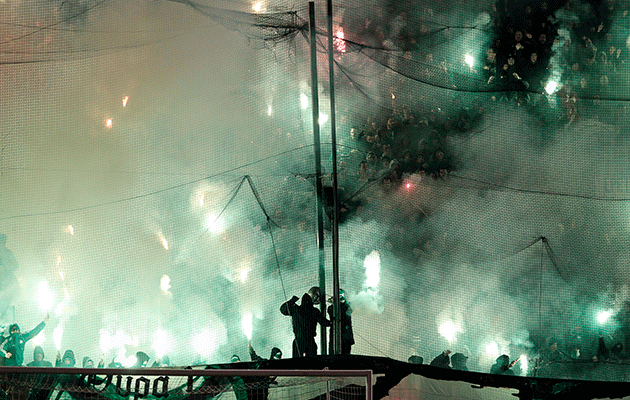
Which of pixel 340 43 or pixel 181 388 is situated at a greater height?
pixel 340 43

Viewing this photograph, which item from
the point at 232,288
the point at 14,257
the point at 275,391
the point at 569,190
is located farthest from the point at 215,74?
the point at 569,190

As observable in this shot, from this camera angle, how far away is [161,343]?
3.12m

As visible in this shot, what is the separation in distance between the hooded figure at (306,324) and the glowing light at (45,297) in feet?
4.46

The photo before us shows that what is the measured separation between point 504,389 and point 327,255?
107 centimetres

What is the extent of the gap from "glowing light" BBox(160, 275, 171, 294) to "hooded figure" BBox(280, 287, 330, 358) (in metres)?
0.71

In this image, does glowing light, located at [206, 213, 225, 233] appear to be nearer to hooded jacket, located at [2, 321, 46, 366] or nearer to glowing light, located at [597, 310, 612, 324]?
hooded jacket, located at [2, 321, 46, 366]

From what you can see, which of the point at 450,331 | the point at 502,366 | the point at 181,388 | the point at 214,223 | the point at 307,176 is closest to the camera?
the point at 181,388

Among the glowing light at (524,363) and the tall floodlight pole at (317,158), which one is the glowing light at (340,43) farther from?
the glowing light at (524,363)

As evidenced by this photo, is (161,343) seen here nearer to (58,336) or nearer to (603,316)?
(58,336)

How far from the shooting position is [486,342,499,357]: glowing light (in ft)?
9.67

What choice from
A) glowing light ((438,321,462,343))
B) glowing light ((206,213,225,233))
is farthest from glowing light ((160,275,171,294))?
glowing light ((438,321,462,343))

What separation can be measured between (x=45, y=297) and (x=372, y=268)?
1836 millimetres

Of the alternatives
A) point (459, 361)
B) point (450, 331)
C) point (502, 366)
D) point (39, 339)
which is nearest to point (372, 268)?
point (450, 331)

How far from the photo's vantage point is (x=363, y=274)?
3.05 m
